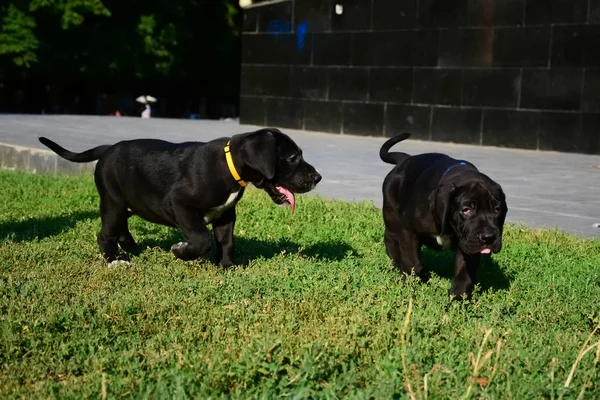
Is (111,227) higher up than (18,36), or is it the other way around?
(18,36)

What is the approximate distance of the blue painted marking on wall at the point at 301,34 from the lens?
2330 cm

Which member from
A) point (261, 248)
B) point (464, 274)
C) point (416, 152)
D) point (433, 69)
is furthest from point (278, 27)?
point (464, 274)

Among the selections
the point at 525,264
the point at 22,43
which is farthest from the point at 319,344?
the point at 22,43

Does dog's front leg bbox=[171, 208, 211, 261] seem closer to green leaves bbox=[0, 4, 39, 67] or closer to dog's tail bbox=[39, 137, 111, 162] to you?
dog's tail bbox=[39, 137, 111, 162]

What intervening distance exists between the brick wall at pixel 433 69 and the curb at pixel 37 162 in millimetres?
8995

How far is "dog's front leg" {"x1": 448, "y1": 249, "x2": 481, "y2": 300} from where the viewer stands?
6012 millimetres

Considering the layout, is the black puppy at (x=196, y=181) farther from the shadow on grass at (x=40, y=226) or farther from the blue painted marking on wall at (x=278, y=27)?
the blue painted marking on wall at (x=278, y=27)

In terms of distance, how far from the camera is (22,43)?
1348 inches

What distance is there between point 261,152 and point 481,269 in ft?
6.75

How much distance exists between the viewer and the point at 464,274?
602 centimetres

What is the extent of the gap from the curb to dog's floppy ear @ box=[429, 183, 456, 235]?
7.95 meters

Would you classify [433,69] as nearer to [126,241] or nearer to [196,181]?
[126,241]

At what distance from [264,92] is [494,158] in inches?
385

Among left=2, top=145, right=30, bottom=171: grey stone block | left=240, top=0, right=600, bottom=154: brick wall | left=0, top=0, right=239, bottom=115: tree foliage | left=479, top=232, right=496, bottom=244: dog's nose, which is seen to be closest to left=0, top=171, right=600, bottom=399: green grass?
left=479, top=232, right=496, bottom=244: dog's nose
